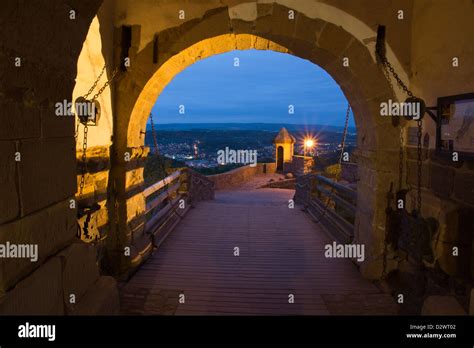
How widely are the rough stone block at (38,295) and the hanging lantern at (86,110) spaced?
6.53 ft

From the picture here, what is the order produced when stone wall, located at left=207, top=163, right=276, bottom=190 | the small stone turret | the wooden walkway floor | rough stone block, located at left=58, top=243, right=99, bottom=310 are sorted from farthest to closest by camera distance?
the small stone turret → stone wall, located at left=207, top=163, right=276, bottom=190 → the wooden walkway floor → rough stone block, located at left=58, top=243, right=99, bottom=310

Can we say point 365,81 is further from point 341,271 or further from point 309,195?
point 309,195

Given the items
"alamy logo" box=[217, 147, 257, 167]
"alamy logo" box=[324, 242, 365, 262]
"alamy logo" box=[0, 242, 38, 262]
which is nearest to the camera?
"alamy logo" box=[0, 242, 38, 262]

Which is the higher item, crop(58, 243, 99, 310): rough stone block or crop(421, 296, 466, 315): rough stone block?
crop(58, 243, 99, 310): rough stone block

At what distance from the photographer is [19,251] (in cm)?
154

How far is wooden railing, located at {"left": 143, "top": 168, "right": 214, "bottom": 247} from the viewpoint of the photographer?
6.02 m

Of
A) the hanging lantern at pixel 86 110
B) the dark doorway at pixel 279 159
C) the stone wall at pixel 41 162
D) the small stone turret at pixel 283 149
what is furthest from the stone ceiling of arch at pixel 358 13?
the dark doorway at pixel 279 159

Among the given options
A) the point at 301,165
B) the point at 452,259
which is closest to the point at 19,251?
the point at 452,259

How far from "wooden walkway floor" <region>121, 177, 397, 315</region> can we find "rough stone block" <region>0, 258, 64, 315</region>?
2198mm

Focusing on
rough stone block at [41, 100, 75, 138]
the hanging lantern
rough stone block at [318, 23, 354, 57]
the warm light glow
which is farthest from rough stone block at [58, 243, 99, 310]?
the warm light glow

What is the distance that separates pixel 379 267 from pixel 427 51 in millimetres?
2593

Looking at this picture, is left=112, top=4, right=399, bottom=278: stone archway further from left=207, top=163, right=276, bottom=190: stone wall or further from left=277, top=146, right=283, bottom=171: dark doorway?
left=277, top=146, right=283, bottom=171: dark doorway

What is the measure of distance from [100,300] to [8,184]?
3.00 ft
